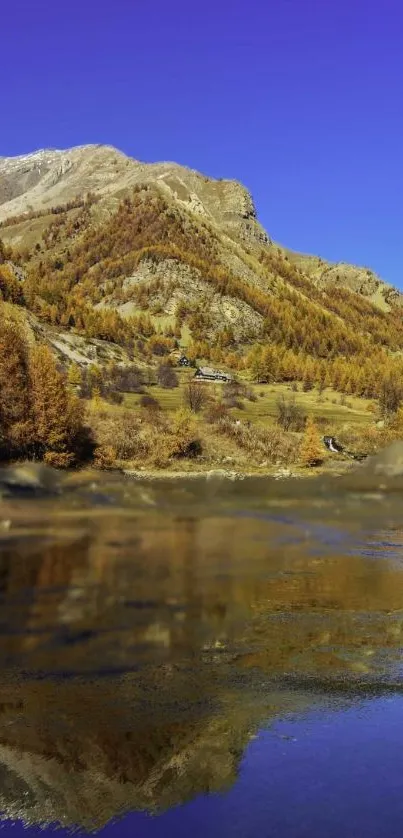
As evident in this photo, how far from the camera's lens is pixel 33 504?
40.1 meters

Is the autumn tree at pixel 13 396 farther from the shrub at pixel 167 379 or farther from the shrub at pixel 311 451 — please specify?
the shrub at pixel 167 379

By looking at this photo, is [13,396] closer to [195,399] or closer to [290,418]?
[195,399]

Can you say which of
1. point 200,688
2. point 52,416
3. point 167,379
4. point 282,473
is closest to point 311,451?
→ point 282,473

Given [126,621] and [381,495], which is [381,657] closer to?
[126,621]

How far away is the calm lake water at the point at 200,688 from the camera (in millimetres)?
8664

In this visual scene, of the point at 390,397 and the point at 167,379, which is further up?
the point at 167,379

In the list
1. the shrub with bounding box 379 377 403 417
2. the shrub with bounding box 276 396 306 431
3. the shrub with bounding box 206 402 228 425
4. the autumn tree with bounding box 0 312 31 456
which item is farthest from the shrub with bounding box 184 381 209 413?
the shrub with bounding box 379 377 403 417

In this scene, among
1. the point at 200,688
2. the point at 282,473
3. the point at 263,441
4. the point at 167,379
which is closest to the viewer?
the point at 200,688

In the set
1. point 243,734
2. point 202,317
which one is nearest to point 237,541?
point 243,734

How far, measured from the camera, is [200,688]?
501 inches

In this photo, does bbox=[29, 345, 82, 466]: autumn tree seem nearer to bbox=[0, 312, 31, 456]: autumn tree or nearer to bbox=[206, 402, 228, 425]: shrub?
bbox=[0, 312, 31, 456]: autumn tree

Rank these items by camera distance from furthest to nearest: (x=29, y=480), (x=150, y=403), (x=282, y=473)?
(x=150, y=403) < (x=282, y=473) < (x=29, y=480)

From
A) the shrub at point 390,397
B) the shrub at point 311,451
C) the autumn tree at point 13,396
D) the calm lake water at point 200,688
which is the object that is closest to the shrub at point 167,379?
the shrub at point 390,397

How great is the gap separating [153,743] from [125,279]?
18211cm
